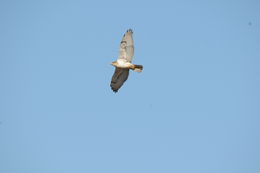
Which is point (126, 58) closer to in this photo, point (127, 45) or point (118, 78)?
point (127, 45)

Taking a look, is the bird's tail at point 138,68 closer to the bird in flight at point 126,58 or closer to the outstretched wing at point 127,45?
the bird in flight at point 126,58

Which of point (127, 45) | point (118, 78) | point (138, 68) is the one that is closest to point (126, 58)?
point (127, 45)

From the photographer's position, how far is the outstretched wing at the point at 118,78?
83.0 m

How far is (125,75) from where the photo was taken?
3280 inches

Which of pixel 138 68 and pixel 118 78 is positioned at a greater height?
pixel 138 68

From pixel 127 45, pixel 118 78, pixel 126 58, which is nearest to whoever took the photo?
pixel 127 45

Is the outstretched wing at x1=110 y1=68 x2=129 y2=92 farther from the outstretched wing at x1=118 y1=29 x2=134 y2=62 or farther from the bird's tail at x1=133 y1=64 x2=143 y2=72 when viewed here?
the outstretched wing at x1=118 y1=29 x2=134 y2=62

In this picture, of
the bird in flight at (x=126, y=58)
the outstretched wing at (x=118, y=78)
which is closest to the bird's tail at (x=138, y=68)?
the bird in flight at (x=126, y=58)

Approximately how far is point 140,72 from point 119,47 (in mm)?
2297

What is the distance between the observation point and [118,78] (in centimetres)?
8356

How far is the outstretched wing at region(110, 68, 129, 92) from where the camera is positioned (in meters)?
83.0

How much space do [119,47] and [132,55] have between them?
1.08 m

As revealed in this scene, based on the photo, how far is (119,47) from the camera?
81938 mm

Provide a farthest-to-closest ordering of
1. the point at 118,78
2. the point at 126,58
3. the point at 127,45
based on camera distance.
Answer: the point at 118,78
the point at 126,58
the point at 127,45
